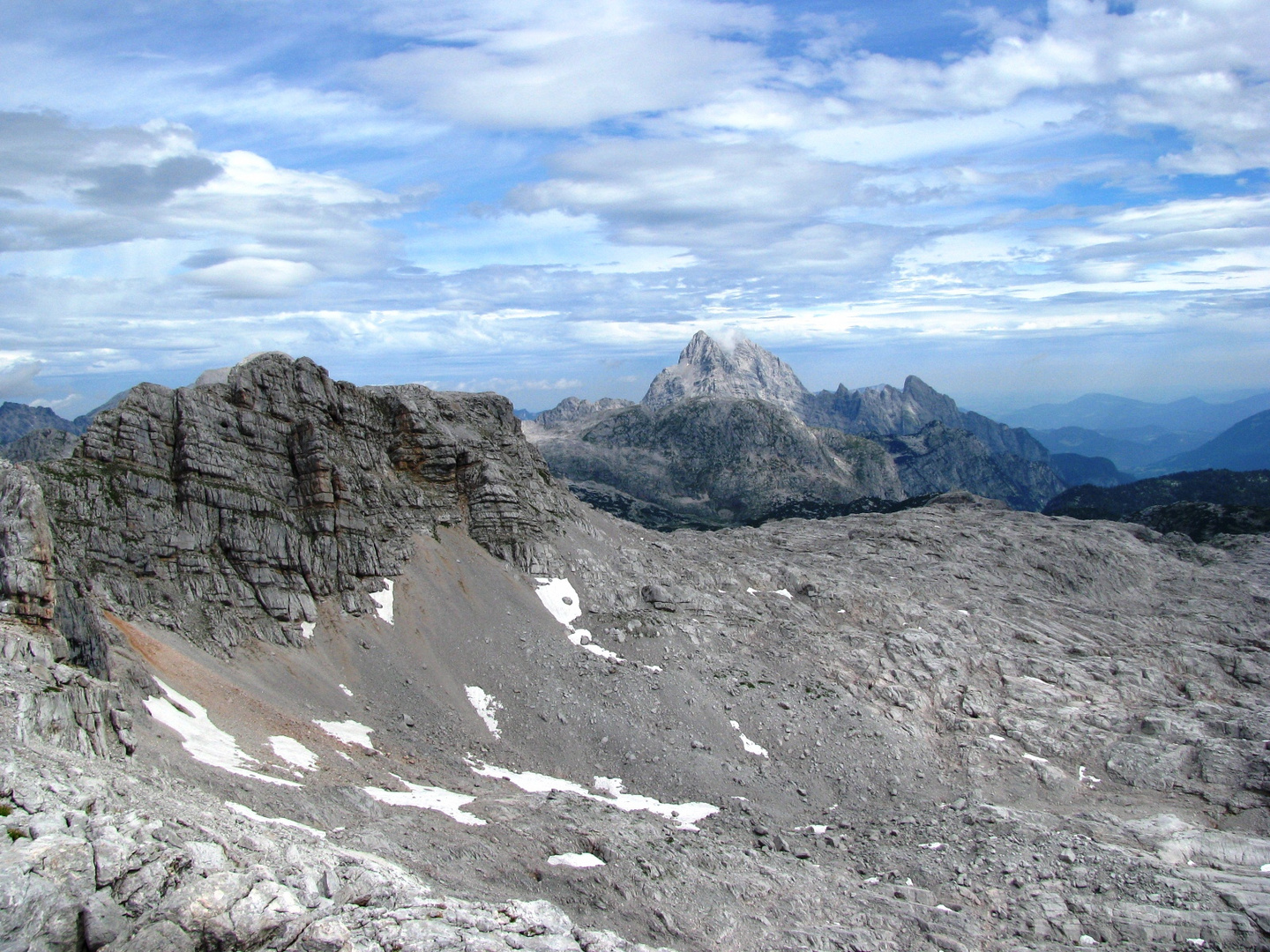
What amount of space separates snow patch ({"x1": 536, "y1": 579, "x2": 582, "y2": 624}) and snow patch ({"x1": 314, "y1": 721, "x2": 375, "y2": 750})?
19650 mm

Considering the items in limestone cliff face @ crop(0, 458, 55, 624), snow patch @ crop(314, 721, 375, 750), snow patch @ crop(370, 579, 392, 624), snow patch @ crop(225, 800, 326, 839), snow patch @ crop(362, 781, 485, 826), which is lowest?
snow patch @ crop(362, 781, 485, 826)

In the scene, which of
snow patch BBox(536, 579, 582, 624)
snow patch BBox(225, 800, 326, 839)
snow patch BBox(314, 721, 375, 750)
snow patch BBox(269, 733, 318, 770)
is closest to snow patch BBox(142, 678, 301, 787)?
snow patch BBox(269, 733, 318, 770)

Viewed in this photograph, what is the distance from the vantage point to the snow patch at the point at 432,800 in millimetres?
39969

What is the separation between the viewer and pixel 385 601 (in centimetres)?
6269

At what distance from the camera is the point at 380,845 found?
33.2 meters

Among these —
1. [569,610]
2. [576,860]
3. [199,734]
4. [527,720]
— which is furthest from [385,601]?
[576,860]

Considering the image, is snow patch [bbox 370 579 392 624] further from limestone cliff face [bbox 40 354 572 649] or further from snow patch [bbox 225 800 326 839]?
snow patch [bbox 225 800 326 839]

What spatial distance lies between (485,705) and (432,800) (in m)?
14.8

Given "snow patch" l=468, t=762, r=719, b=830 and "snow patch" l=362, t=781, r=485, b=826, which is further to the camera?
"snow patch" l=468, t=762, r=719, b=830

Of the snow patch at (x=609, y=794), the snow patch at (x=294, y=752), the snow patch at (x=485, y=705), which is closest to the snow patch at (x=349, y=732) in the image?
the snow patch at (x=294, y=752)

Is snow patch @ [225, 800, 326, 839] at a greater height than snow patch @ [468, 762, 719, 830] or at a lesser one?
A: greater

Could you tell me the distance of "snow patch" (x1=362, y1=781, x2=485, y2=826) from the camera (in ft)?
131

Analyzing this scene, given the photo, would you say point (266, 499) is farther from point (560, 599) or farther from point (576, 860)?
point (576, 860)

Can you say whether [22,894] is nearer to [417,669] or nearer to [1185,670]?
[417,669]
